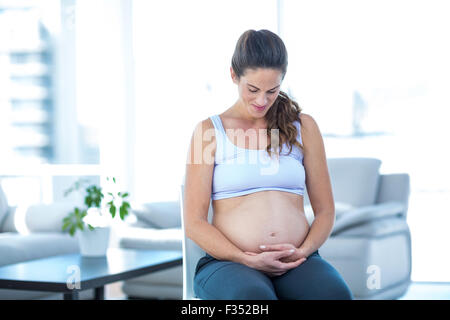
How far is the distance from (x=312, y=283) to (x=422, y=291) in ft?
10.0

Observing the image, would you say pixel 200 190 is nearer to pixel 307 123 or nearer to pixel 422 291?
pixel 307 123

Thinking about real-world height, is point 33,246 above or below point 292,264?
below

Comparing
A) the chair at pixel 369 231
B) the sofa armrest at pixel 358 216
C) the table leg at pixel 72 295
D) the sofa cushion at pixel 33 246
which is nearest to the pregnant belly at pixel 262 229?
the table leg at pixel 72 295

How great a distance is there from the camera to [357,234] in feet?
9.11

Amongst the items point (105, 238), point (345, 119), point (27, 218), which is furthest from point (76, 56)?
point (105, 238)

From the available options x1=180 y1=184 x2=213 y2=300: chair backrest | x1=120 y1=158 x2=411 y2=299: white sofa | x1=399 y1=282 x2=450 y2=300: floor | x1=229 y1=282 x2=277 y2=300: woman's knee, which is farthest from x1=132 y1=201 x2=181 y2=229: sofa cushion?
x1=229 y1=282 x2=277 y2=300: woman's knee

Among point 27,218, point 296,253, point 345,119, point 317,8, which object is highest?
point 317,8

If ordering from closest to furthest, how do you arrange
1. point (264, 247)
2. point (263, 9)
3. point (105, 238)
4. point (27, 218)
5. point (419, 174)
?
point (264, 247)
point (105, 238)
point (27, 218)
point (419, 174)
point (263, 9)

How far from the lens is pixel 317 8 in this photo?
4.75 metres

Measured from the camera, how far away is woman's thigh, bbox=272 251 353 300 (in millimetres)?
1321

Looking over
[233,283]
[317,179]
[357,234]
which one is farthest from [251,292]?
[357,234]

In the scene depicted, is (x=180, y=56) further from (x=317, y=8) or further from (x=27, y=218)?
(x=27, y=218)

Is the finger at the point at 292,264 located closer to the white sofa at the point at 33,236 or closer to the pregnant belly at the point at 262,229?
the pregnant belly at the point at 262,229

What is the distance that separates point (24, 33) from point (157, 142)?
144 centimetres
